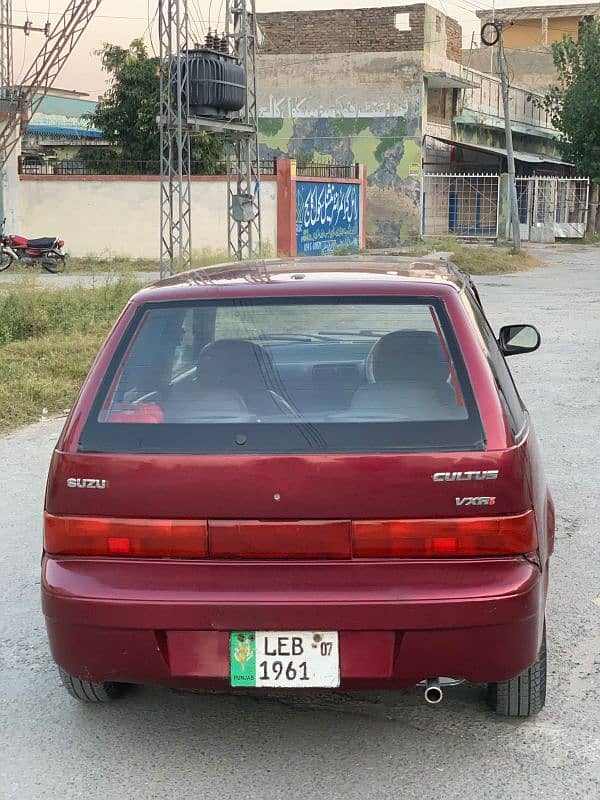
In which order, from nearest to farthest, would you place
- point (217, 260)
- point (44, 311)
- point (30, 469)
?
point (30, 469) → point (44, 311) → point (217, 260)

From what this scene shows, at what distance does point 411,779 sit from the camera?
331 cm

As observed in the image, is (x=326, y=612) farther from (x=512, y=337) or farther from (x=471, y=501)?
(x=512, y=337)

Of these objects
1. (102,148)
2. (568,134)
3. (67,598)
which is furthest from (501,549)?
(568,134)

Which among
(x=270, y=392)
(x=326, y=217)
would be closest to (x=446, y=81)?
(x=326, y=217)

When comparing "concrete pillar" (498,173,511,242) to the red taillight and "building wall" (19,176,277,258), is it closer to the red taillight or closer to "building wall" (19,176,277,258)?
"building wall" (19,176,277,258)

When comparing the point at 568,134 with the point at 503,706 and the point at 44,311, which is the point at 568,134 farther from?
the point at 503,706

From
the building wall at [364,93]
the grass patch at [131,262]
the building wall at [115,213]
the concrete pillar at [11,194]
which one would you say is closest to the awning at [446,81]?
the building wall at [364,93]

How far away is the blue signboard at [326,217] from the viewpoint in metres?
30.8

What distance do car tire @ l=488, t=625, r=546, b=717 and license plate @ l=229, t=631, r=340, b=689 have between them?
0.67 metres

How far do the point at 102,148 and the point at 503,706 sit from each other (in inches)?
1458

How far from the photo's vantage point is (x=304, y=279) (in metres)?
3.73

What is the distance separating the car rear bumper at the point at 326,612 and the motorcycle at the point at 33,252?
23.5 meters

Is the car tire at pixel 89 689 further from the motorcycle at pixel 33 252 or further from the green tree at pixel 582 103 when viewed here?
the green tree at pixel 582 103

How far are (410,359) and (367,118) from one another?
3757cm
